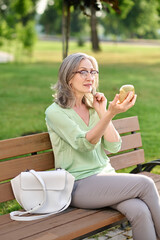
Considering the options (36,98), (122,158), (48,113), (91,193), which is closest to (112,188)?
(91,193)

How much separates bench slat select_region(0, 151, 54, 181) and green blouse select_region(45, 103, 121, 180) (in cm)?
23

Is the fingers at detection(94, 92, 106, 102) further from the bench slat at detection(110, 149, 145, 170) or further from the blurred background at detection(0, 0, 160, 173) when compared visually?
the blurred background at detection(0, 0, 160, 173)

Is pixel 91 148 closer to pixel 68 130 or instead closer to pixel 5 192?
pixel 68 130

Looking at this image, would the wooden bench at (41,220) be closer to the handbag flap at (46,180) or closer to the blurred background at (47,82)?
the handbag flap at (46,180)

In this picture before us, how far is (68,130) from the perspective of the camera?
3436 millimetres

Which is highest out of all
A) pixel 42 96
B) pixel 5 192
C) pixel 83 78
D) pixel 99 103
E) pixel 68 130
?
pixel 83 78

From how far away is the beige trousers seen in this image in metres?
3.21

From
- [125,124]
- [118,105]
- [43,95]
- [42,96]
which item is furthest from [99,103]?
[43,95]

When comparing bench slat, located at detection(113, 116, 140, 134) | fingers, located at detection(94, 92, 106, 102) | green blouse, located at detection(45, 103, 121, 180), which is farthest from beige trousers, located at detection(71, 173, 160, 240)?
bench slat, located at detection(113, 116, 140, 134)

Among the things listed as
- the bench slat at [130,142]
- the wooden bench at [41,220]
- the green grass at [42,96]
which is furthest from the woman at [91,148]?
the green grass at [42,96]

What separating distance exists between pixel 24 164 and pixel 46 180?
443 mm

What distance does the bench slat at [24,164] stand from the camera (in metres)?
3.55

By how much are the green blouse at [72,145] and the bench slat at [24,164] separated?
0.23m

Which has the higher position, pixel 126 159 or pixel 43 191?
pixel 43 191
